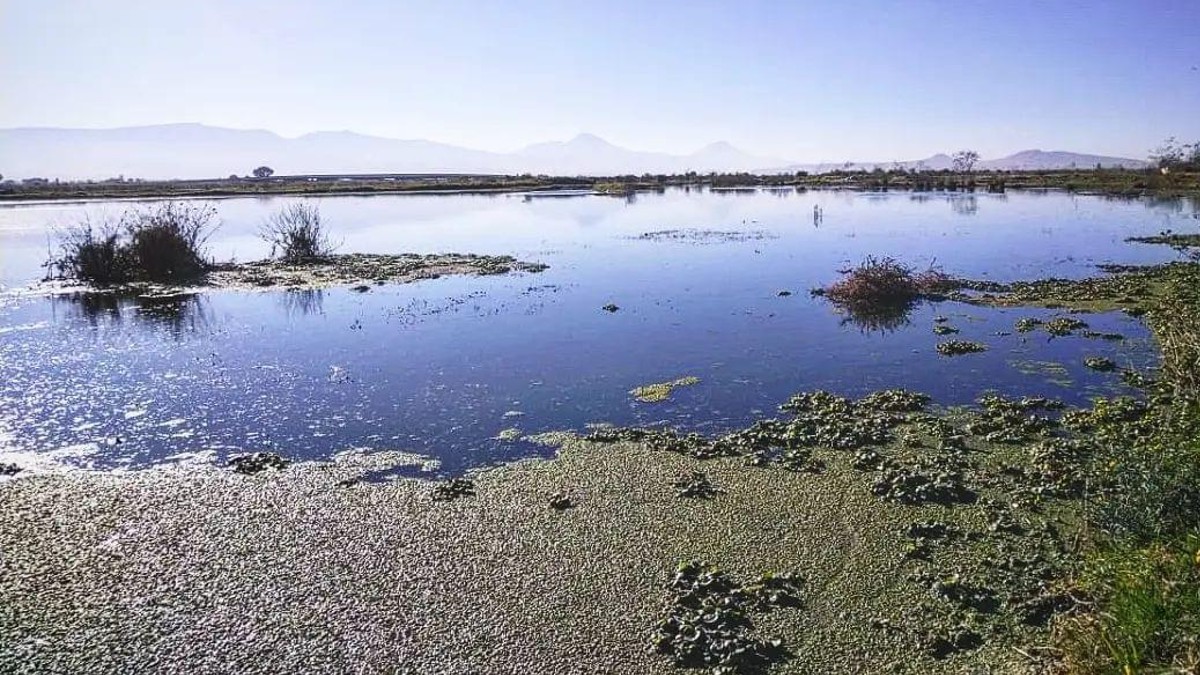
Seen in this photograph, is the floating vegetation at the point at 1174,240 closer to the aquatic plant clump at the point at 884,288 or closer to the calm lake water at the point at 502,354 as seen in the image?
the calm lake water at the point at 502,354

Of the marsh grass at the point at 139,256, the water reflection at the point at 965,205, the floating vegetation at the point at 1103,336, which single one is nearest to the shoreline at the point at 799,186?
the water reflection at the point at 965,205

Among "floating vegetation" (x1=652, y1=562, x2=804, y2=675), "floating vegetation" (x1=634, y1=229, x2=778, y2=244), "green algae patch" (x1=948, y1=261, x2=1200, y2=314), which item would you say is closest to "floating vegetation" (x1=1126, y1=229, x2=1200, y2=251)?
"green algae patch" (x1=948, y1=261, x2=1200, y2=314)

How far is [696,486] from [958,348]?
9087 millimetres

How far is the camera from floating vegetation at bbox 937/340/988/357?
15070 mm

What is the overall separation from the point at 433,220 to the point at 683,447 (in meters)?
47.3

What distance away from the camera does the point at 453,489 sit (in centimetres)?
909

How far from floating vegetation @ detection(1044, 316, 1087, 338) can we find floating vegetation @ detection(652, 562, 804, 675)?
42.8 ft

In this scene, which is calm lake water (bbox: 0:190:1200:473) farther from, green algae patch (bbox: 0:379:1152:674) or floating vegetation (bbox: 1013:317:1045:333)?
green algae patch (bbox: 0:379:1152:674)

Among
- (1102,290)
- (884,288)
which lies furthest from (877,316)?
(1102,290)

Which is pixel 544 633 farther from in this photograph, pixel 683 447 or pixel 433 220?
pixel 433 220

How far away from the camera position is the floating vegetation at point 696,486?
28.8 feet

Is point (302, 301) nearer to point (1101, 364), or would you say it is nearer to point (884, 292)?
point (884, 292)

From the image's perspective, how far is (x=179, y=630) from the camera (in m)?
6.34

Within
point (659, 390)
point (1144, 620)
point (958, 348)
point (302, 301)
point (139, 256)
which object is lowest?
point (659, 390)
